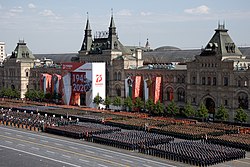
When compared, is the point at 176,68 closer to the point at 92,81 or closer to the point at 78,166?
the point at 92,81

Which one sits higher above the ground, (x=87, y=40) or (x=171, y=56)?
(x=87, y=40)

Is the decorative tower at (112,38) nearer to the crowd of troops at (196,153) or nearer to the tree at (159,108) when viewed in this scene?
the tree at (159,108)

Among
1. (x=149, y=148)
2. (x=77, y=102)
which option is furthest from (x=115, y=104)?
(x=149, y=148)

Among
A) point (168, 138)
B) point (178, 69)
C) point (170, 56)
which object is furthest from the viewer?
point (170, 56)

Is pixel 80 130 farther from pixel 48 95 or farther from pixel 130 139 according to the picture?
pixel 48 95

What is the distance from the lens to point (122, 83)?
108m

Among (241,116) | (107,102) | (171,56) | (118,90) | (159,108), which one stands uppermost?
(171,56)

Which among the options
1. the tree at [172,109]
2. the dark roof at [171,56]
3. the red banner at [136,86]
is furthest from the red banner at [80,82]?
the tree at [172,109]

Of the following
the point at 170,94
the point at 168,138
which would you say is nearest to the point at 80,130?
the point at 168,138

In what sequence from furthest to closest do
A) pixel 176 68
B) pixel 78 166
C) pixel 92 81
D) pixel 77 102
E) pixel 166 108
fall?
pixel 77 102, pixel 92 81, pixel 176 68, pixel 166 108, pixel 78 166

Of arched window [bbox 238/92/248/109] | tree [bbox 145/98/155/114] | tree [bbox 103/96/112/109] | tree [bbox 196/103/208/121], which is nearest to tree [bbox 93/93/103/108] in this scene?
tree [bbox 103/96/112/109]

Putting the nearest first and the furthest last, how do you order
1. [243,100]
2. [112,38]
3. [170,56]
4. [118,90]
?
[243,100] → [118,90] → [112,38] → [170,56]

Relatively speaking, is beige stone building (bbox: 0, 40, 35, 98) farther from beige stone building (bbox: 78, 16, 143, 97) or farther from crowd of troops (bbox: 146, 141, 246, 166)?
crowd of troops (bbox: 146, 141, 246, 166)

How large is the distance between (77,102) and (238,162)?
67901 millimetres
